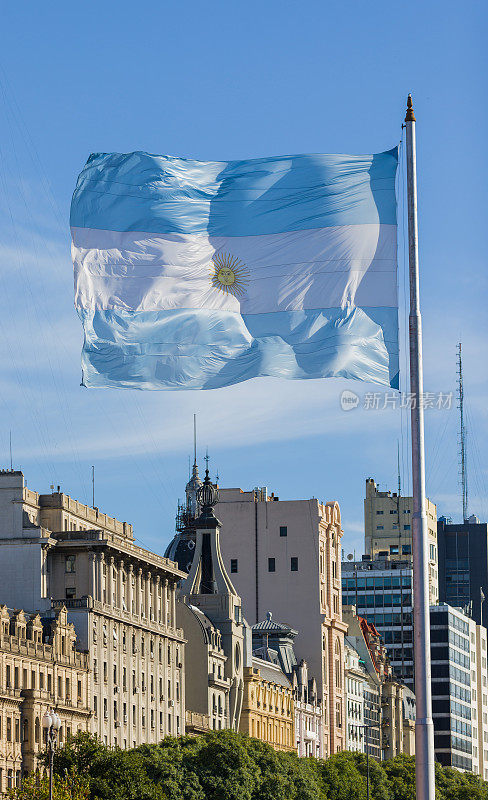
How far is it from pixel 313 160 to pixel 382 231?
2368 millimetres

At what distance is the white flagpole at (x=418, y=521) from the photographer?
31.6 meters

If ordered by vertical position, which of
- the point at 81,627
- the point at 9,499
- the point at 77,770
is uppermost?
the point at 9,499

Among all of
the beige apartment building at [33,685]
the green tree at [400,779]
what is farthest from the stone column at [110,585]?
the green tree at [400,779]

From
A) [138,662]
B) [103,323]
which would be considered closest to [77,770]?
[138,662]

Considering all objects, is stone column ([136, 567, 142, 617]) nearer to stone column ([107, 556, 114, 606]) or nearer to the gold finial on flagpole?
stone column ([107, 556, 114, 606])

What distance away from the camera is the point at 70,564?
5379 inches

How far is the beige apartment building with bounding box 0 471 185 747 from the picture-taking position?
433ft

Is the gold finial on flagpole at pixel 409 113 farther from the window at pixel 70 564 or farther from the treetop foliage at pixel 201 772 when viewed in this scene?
the window at pixel 70 564

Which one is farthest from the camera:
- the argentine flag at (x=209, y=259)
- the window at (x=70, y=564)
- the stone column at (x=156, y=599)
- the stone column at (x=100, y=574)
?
the stone column at (x=156, y=599)

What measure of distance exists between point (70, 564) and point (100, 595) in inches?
142

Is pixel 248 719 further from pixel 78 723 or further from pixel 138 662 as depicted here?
pixel 78 723

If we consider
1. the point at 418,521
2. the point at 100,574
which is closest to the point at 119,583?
the point at 100,574

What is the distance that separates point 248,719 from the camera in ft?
558

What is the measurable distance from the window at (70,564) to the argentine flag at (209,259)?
10246 centimetres
